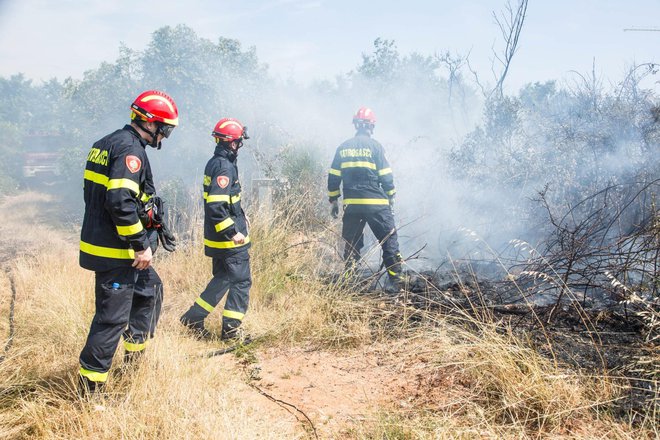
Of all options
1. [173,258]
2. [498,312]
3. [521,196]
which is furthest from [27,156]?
[498,312]

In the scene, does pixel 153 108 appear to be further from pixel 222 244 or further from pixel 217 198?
pixel 222 244

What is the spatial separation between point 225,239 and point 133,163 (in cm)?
147

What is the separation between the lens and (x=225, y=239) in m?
4.27

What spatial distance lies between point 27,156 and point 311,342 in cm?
2420

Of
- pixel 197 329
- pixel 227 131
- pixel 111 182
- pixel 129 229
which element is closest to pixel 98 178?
pixel 111 182

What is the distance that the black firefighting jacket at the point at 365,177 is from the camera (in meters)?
5.97

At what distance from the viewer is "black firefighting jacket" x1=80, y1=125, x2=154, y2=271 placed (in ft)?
9.41

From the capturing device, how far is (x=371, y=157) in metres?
6.02

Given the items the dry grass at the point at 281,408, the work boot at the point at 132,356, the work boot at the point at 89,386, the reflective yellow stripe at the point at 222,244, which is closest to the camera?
the dry grass at the point at 281,408

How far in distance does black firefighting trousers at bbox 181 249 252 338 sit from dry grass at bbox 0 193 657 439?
19 centimetres

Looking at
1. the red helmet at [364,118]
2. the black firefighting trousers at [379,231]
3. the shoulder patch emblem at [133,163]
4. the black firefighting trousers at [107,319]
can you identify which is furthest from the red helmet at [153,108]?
the red helmet at [364,118]

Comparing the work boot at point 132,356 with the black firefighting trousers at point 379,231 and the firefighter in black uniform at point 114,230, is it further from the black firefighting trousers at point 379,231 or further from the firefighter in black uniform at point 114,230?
the black firefighting trousers at point 379,231

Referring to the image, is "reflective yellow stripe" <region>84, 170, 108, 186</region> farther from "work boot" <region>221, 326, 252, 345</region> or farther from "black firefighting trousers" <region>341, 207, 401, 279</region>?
"black firefighting trousers" <region>341, 207, 401, 279</region>

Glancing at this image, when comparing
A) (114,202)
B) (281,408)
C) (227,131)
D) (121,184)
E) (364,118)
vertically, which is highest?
(364,118)
